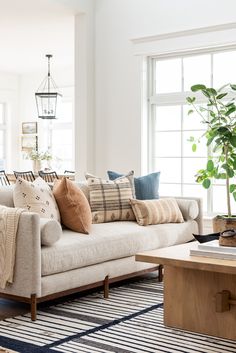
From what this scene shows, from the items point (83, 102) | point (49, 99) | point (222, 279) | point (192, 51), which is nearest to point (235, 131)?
point (222, 279)

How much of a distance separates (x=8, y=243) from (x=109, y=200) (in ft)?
4.64

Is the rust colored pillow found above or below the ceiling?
below

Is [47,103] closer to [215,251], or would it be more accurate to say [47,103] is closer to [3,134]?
[3,134]

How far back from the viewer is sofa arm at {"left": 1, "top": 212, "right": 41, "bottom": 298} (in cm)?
→ 356

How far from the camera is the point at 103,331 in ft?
11.0

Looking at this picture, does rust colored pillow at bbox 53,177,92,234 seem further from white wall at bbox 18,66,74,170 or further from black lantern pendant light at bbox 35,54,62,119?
white wall at bbox 18,66,74,170

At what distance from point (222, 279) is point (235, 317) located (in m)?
0.22

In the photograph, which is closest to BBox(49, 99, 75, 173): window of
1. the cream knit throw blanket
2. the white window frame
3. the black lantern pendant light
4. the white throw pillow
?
the white window frame

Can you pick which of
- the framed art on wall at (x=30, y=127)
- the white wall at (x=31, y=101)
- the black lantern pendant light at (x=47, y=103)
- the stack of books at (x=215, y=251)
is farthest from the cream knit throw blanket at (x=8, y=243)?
the framed art on wall at (x=30, y=127)

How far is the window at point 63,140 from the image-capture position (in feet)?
36.3

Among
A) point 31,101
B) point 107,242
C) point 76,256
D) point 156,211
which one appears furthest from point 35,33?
point 76,256

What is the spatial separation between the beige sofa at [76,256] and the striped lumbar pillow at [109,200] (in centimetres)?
14

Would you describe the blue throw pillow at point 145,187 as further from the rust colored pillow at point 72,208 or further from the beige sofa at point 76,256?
the rust colored pillow at point 72,208

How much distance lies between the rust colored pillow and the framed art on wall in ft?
23.6
